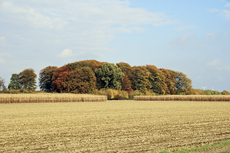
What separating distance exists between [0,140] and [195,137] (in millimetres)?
6548

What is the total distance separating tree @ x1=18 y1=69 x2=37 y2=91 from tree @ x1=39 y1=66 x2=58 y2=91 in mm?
5397

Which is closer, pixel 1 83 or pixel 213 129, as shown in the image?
pixel 213 129

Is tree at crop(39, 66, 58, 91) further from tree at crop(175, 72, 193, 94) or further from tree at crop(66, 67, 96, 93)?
tree at crop(175, 72, 193, 94)

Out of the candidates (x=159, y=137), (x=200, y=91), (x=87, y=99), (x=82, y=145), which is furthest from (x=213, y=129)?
(x=200, y=91)

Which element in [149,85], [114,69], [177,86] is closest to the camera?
[114,69]

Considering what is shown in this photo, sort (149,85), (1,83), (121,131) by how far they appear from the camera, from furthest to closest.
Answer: (149,85), (1,83), (121,131)

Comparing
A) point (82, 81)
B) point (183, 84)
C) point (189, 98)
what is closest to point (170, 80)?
point (183, 84)

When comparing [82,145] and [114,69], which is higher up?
[114,69]

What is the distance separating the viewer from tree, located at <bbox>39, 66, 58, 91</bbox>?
237ft

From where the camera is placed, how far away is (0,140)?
905 cm

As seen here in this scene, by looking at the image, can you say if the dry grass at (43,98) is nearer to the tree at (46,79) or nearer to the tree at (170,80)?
the tree at (170,80)

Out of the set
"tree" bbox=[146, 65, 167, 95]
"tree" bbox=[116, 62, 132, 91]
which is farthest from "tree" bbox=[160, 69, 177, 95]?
"tree" bbox=[116, 62, 132, 91]

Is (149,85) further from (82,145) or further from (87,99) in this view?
(82,145)

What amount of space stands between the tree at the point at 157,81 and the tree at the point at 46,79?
84.0ft
